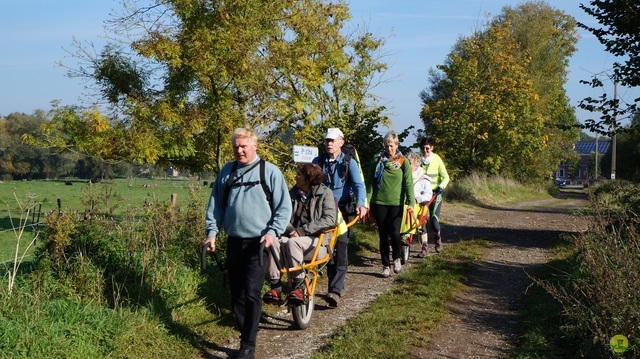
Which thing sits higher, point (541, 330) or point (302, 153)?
point (302, 153)

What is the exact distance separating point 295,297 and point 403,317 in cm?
130

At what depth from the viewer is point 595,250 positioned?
7.94m

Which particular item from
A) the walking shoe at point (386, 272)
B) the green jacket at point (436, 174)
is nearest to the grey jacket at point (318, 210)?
the walking shoe at point (386, 272)

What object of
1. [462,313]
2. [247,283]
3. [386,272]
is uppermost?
[247,283]

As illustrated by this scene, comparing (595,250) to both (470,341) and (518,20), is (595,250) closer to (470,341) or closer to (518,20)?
(470,341)

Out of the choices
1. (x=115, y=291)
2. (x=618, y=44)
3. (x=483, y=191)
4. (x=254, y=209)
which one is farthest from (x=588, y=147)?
(x=254, y=209)

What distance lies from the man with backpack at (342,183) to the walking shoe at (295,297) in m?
1.46

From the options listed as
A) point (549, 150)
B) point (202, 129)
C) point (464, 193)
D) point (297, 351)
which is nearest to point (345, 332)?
point (297, 351)

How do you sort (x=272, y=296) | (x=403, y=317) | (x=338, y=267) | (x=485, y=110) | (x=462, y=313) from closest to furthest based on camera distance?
(x=272, y=296), (x=403, y=317), (x=462, y=313), (x=338, y=267), (x=485, y=110)

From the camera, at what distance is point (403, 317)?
7523 mm

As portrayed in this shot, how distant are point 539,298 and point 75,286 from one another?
5294 mm

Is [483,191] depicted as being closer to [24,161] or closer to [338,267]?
[338,267]

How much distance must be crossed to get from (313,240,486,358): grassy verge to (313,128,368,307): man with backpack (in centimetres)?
67

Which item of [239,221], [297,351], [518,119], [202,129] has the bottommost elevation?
[297,351]
